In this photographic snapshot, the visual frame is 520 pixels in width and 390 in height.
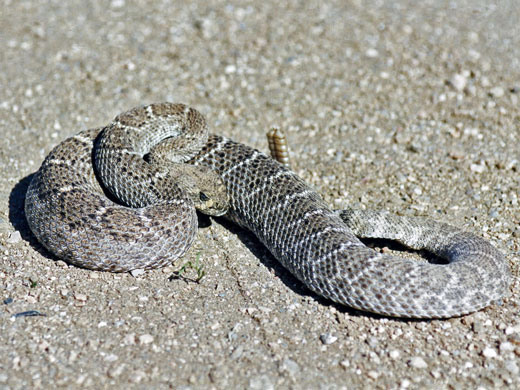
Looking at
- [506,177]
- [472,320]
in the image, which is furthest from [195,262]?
[506,177]

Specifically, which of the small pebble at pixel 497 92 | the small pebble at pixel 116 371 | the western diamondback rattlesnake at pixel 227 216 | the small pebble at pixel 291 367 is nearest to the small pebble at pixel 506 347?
the western diamondback rattlesnake at pixel 227 216

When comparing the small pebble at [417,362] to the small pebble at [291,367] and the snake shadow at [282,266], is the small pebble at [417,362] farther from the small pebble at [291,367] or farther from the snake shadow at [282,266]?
the small pebble at [291,367]

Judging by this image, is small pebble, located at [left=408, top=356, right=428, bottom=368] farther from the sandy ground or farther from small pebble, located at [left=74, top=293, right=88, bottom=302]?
small pebble, located at [left=74, top=293, right=88, bottom=302]

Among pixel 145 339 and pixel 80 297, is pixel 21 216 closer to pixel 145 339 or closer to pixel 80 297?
pixel 80 297

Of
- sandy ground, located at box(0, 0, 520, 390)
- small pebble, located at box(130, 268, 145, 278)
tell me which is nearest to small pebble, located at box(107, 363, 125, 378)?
sandy ground, located at box(0, 0, 520, 390)

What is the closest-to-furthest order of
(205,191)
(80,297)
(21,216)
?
1. (80,297)
2. (205,191)
3. (21,216)

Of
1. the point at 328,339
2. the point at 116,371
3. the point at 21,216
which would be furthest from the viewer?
the point at 21,216

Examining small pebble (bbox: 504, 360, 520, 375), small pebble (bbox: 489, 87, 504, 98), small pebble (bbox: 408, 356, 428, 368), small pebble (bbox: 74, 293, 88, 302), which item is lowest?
small pebble (bbox: 74, 293, 88, 302)

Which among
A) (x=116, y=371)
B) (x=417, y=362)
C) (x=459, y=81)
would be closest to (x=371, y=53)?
(x=459, y=81)
